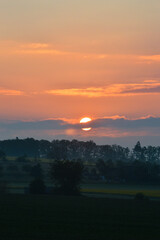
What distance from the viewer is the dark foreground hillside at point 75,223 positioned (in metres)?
37.5

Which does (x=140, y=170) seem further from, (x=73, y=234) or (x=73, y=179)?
(x=73, y=234)

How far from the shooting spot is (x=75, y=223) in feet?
151

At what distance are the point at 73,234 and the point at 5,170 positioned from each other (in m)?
114

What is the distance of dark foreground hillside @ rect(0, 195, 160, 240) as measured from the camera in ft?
123

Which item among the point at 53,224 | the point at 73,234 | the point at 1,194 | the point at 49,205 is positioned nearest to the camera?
the point at 73,234

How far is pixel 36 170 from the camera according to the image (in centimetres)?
14575

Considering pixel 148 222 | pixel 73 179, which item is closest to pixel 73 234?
pixel 148 222

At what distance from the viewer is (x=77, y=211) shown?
58.4 m

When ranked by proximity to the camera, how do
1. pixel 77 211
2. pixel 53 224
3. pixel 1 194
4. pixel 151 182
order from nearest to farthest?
1. pixel 53 224
2. pixel 77 211
3. pixel 1 194
4. pixel 151 182

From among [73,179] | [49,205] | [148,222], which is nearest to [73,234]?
[148,222]

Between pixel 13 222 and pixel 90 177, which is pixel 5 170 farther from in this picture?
pixel 13 222

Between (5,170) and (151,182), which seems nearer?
(151,182)

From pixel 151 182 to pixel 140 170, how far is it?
4794 millimetres

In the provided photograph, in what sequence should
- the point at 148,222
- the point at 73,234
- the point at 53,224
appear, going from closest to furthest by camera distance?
the point at 73,234, the point at 53,224, the point at 148,222
